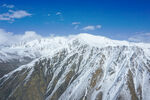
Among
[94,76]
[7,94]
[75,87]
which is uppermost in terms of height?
[94,76]

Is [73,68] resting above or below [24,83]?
above

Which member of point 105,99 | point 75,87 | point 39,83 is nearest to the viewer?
point 105,99

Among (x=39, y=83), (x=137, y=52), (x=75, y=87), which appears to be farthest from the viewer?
(x=39, y=83)

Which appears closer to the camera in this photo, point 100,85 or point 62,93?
point 100,85

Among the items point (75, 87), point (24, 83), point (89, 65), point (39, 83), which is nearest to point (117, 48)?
point (89, 65)

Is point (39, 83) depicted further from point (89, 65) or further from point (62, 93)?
point (89, 65)

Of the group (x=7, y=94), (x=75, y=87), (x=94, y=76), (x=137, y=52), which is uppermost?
(x=137, y=52)

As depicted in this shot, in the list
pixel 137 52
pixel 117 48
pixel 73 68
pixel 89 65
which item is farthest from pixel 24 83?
pixel 137 52

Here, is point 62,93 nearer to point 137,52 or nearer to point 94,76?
point 94,76

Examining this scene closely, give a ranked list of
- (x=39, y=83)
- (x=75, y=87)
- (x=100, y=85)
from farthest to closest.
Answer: (x=39, y=83), (x=75, y=87), (x=100, y=85)
